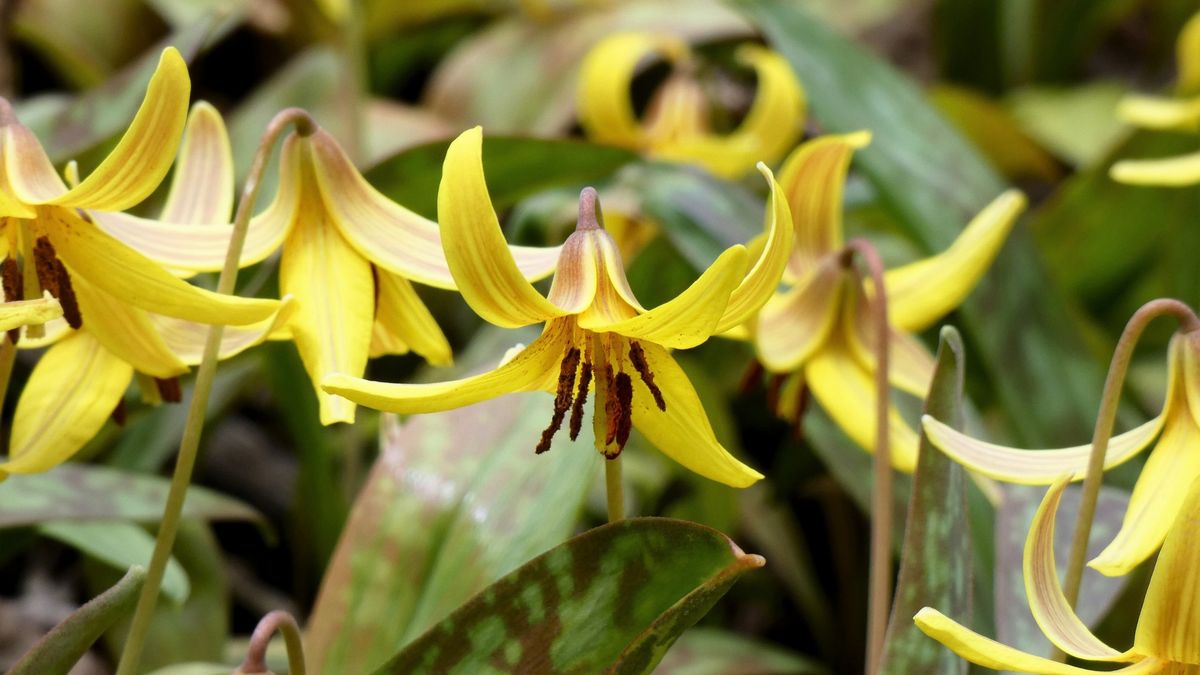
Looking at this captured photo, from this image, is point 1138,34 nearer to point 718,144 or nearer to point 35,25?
point 718,144

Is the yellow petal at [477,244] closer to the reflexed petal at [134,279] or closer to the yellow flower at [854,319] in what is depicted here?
the reflexed petal at [134,279]

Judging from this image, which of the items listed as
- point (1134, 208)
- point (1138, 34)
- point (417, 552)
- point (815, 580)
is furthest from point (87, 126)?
point (1138, 34)

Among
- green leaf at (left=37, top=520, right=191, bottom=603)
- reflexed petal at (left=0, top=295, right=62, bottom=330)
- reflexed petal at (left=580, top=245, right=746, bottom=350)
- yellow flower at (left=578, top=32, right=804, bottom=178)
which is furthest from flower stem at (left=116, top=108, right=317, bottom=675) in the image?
yellow flower at (left=578, top=32, right=804, bottom=178)

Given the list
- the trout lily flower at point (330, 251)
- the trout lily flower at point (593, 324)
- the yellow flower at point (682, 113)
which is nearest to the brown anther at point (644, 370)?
the trout lily flower at point (593, 324)

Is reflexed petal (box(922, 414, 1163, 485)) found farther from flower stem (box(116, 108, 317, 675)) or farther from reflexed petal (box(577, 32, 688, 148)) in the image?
reflexed petal (box(577, 32, 688, 148))

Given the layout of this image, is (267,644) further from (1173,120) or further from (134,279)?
(1173,120)

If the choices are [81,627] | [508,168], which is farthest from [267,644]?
[508,168]

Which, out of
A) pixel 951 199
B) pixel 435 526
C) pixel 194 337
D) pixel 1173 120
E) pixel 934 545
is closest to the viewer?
pixel 934 545

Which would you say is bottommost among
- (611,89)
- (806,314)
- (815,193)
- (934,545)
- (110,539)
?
(110,539)
